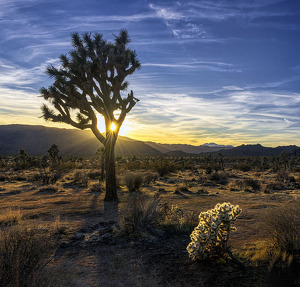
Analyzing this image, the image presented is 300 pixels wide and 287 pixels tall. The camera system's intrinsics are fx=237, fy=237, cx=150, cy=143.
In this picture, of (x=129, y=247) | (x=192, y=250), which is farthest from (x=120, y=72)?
(x=192, y=250)

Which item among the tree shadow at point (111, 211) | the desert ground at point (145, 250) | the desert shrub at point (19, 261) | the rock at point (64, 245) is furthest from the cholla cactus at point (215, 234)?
the tree shadow at point (111, 211)

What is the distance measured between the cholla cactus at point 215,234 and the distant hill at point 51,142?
107525mm

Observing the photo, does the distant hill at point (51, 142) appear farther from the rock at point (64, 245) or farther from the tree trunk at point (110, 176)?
the rock at point (64, 245)

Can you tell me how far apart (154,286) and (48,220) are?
542 centimetres

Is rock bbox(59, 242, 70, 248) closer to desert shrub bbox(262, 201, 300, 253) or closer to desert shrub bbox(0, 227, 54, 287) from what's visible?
desert shrub bbox(0, 227, 54, 287)

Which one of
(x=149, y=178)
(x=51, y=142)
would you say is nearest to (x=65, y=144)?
(x=51, y=142)

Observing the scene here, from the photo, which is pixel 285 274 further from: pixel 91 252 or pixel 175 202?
pixel 175 202

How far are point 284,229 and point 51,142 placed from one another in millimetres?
136598

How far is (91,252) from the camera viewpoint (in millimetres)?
5434

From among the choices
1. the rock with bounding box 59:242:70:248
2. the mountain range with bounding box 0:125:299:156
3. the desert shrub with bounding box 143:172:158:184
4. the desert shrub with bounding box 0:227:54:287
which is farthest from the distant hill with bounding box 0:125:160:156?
the desert shrub with bounding box 0:227:54:287

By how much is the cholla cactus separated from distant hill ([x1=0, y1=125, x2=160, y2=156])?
353 ft

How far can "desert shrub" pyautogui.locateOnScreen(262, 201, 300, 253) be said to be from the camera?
180 inches

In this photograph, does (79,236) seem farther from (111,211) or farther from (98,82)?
(98,82)

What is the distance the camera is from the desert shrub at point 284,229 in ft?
15.0
